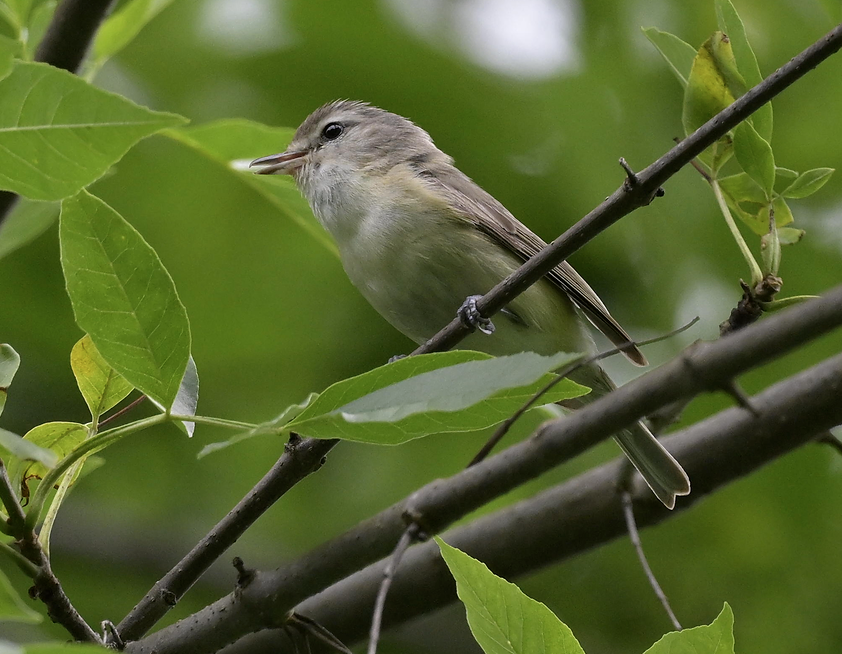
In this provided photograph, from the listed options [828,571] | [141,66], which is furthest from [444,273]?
[828,571]

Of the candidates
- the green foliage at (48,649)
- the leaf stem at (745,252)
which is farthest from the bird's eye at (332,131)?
the green foliage at (48,649)

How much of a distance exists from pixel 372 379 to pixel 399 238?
81.9 inches

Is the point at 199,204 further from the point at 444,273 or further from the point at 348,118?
the point at 444,273

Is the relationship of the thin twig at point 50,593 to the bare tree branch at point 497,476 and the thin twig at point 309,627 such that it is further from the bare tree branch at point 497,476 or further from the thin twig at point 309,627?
the thin twig at point 309,627

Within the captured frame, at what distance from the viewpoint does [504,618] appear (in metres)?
1.77

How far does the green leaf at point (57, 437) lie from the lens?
2002mm

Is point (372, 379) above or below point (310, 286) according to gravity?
above

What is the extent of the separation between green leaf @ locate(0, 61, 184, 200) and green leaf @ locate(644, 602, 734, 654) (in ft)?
3.88

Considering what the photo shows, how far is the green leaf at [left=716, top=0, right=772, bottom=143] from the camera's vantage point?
210cm

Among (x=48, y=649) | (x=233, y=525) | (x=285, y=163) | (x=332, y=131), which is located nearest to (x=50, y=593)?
(x=233, y=525)

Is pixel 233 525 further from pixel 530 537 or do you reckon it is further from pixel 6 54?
pixel 6 54

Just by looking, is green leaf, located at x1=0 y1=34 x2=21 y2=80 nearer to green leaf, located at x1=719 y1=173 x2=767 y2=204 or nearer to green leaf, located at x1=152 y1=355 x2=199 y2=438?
green leaf, located at x1=152 y1=355 x2=199 y2=438

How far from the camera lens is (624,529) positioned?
2.81m

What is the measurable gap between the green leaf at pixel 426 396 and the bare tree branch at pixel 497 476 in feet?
0.39
